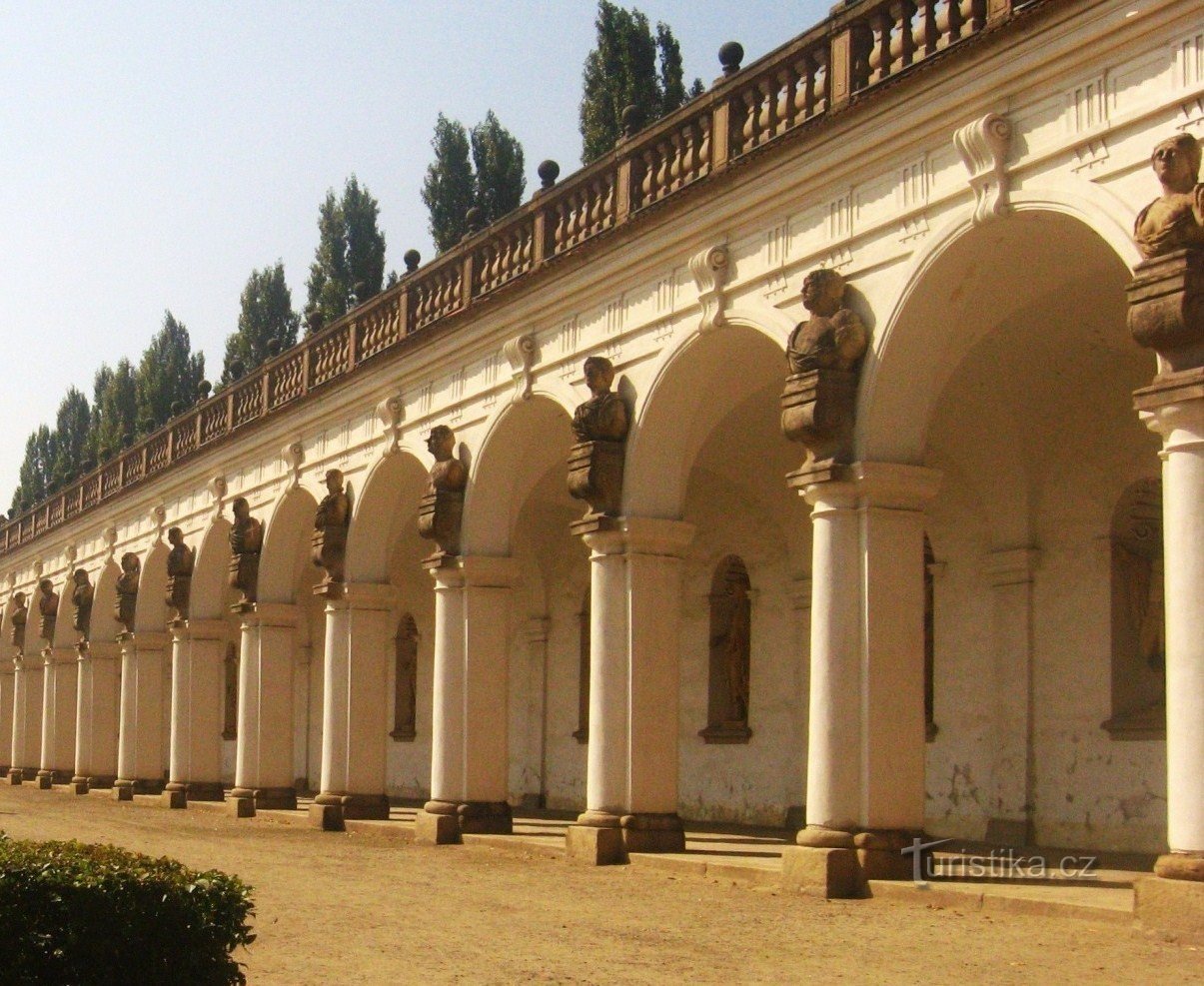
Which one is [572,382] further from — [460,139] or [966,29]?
[460,139]

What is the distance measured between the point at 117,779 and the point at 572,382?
1935 cm

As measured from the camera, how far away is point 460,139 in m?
36.2

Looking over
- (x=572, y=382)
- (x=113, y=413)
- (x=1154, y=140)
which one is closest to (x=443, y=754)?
(x=572, y=382)

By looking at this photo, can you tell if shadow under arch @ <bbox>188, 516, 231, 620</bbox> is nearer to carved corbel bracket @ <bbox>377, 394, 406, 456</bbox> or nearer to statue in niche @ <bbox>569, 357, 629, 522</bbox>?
carved corbel bracket @ <bbox>377, 394, 406, 456</bbox>

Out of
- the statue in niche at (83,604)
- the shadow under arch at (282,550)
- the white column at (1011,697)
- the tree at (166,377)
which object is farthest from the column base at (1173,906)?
the tree at (166,377)

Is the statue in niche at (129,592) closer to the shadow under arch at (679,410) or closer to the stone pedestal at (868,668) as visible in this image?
the shadow under arch at (679,410)

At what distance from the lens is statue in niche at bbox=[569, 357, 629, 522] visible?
17.4 meters

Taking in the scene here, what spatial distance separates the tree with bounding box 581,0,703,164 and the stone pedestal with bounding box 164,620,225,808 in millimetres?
10863

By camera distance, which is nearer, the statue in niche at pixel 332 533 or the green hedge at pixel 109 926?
the green hedge at pixel 109 926

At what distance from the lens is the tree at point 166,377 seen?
181 ft

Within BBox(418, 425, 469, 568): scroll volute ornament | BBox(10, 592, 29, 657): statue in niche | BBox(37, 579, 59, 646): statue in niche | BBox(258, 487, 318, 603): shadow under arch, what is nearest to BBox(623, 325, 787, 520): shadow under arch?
BBox(418, 425, 469, 568): scroll volute ornament

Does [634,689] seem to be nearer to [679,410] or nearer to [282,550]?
[679,410]

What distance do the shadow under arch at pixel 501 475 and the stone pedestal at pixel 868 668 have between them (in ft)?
23.1

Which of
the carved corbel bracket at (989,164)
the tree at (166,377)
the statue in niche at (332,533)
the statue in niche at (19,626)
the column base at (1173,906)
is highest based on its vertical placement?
the tree at (166,377)
